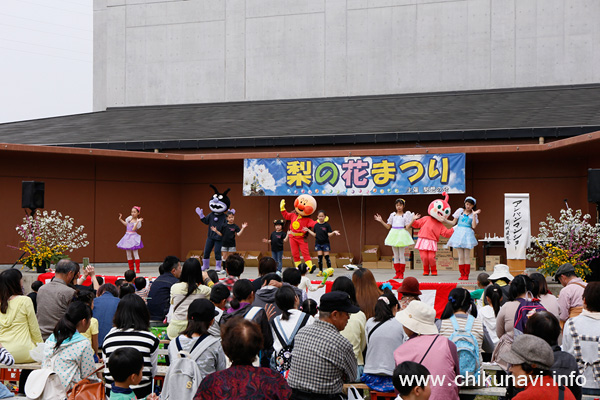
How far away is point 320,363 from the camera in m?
5.07

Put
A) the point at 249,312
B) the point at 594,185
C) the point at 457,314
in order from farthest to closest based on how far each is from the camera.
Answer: the point at 594,185 < the point at 249,312 < the point at 457,314

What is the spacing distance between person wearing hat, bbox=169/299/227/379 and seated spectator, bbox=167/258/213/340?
213cm

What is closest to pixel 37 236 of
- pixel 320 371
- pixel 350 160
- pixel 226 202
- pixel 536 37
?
pixel 226 202

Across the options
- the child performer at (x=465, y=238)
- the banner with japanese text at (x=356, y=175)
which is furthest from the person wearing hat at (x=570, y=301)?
the banner with japanese text at (x=356, y=175)

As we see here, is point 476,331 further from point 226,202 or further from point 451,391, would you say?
point 226,202

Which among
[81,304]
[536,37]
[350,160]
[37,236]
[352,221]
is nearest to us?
[81,304]

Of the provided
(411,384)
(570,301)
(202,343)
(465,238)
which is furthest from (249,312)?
(465,238)

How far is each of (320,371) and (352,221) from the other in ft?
50.5

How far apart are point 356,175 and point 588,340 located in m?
12.6

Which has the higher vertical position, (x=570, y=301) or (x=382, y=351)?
(x=570, y=301)

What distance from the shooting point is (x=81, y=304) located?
5.79m

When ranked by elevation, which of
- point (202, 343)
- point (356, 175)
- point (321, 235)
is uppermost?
point (356, 175)

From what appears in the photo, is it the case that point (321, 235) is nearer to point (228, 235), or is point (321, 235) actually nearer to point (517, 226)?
point (228, 235)

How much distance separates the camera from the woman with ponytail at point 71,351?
564cm
